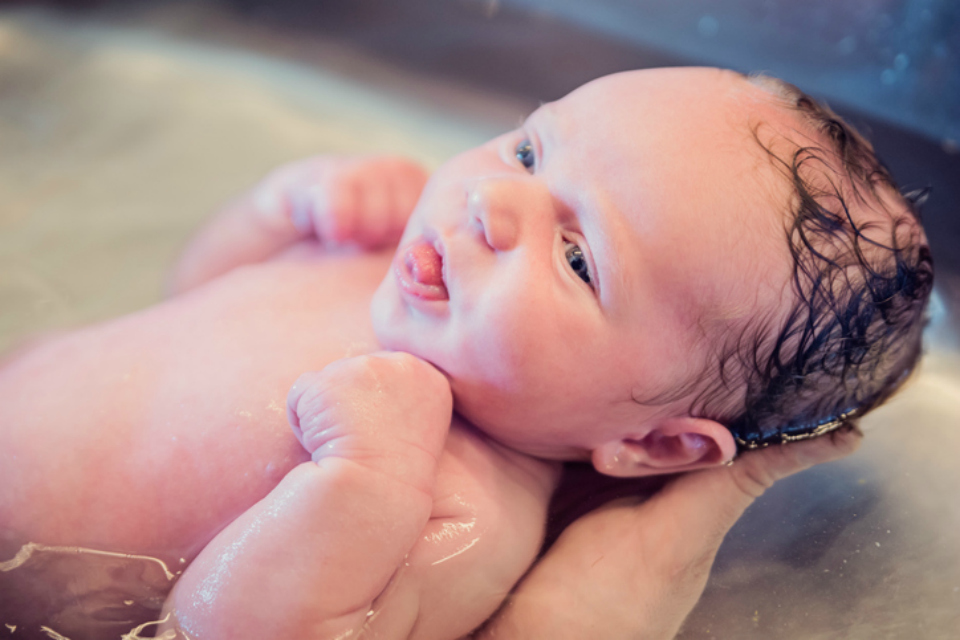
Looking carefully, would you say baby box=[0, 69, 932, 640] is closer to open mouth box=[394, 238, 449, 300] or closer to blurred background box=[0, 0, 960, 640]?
open mouth box=[394, 238, 449, 300]

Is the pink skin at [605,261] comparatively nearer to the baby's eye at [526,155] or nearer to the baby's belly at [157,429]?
the baby's eye at [526,155]

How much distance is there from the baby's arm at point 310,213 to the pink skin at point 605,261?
25 cm

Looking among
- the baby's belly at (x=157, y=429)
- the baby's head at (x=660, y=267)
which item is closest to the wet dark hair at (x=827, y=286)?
the baby's head at (x=660, y=267)

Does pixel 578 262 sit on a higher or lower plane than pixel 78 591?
higher

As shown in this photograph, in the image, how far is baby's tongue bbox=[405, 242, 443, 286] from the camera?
2.62 ft

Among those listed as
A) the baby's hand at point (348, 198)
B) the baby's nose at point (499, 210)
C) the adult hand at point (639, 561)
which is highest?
the baby's nose at point (499, 210)

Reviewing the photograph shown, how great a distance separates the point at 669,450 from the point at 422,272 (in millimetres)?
354

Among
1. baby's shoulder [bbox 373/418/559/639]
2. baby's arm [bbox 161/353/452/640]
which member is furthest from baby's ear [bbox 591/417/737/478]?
baby's arm [bbox 161/353/452/640]

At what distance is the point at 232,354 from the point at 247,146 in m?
0.83

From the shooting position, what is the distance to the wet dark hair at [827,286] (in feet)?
2.39

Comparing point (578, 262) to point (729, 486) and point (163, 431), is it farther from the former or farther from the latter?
point (163, 431)

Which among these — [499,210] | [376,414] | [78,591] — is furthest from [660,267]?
[78,591]

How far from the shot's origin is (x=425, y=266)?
80 cm

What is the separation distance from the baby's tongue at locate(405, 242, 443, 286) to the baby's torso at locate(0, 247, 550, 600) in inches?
4.7
